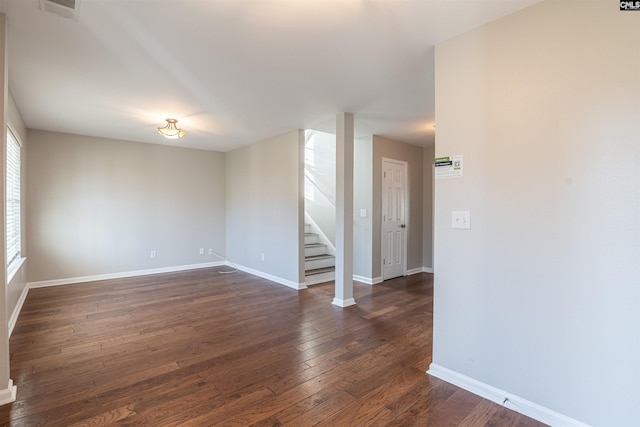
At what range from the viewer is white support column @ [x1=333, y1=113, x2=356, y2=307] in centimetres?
371

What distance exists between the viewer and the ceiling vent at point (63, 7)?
1.75 meters

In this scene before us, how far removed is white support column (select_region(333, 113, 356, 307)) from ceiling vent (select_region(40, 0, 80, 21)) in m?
2.59

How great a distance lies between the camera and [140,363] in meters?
2.38

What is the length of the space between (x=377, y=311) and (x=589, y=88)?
2827mm

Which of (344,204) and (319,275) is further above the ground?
(344,204)

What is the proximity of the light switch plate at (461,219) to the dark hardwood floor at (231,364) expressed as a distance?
44.5 inches

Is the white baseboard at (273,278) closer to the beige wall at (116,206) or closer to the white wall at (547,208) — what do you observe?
the beige wall at (116,206)

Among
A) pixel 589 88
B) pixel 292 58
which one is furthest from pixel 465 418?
pixel 292 58

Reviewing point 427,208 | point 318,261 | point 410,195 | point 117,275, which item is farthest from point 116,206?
point 427,208

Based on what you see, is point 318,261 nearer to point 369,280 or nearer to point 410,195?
point 369,280

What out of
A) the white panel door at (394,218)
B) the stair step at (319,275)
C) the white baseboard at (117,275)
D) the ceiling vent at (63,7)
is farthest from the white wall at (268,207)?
the ceiling vent at (63,7)

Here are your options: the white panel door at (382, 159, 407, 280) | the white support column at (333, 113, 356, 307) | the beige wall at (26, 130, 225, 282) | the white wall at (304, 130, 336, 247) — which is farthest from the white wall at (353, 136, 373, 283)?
the beige wall at (26, 130, 225, 282)

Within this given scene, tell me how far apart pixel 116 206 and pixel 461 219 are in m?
5.60

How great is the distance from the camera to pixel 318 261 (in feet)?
17.8
